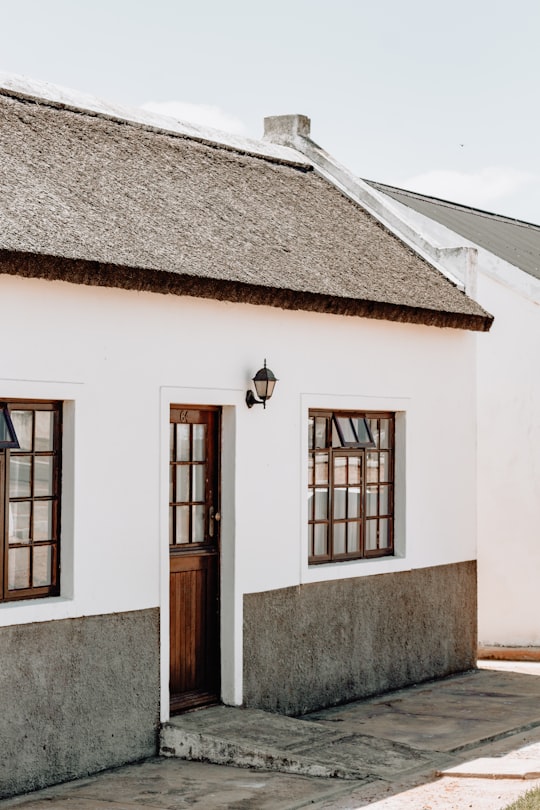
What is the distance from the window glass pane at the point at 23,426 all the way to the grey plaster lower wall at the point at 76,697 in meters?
1.18

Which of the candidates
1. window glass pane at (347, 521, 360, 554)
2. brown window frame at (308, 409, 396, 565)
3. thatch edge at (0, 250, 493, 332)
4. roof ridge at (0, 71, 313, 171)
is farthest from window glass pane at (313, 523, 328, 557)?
A: roof ridge at (0, 71, 313, 171)

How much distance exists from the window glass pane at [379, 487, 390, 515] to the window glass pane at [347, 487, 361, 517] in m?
0.37

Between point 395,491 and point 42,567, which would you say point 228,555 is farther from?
point 395,491

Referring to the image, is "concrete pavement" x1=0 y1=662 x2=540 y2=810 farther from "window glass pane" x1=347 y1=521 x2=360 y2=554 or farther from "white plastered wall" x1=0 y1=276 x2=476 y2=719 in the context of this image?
"window glass pane" x1=347 y1=521 x2=360 y2=554

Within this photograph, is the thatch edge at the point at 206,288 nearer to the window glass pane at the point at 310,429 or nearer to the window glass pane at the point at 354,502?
the window glass pane at the point at 310,429

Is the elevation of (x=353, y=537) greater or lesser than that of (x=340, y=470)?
lesser

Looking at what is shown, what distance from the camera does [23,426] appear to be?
8.02 m

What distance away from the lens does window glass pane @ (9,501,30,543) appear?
793 cm

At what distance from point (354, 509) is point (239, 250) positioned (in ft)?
8.87

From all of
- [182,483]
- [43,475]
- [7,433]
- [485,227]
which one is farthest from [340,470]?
[485,227]

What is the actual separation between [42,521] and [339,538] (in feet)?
11.1

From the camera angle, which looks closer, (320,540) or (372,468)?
(320,540)

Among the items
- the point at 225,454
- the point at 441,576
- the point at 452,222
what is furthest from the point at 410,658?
the point at 452,222

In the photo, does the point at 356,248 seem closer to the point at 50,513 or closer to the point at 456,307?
the point at 456,307
